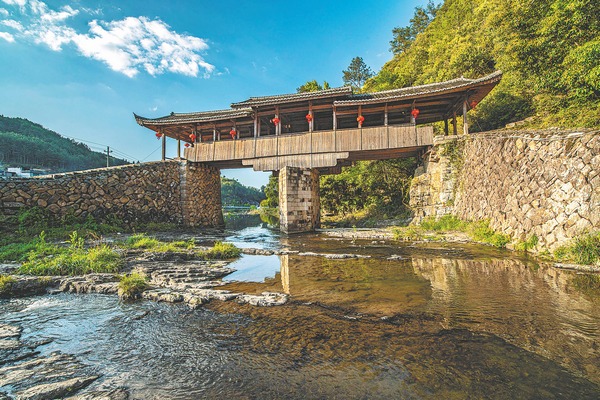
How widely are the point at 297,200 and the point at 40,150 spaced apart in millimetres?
68433

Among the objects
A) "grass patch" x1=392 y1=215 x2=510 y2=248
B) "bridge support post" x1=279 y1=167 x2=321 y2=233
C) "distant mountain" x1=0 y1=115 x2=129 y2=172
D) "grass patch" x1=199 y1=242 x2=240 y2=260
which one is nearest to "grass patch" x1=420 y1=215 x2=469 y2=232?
"grass patch" x1=392 y1=215 x2=510 y2=248

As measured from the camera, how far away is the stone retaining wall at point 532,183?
20.9 ft

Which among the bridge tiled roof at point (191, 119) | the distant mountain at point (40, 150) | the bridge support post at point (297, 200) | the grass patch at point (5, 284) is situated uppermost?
the distant mountain at point (40, 150)

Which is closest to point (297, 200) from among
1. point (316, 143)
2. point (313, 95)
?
point (316, 143)

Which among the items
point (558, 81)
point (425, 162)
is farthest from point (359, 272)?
point (558, 81)

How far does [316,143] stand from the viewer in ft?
55.7

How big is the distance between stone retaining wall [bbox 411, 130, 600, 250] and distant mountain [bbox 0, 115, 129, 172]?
69.8m

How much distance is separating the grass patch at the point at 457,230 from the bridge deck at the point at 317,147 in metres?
4.59

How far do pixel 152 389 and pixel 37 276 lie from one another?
548cm

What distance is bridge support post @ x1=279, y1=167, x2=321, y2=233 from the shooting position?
16.1 meters

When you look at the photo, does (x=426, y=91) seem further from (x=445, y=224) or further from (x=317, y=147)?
(x=445, y=224)

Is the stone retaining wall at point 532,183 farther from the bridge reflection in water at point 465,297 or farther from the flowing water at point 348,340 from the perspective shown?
the flowing water at point 348,340

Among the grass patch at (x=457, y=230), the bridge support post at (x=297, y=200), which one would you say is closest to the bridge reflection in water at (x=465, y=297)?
the grass patch at (x=457, y=230)

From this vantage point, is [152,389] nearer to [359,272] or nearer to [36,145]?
[359,272]
